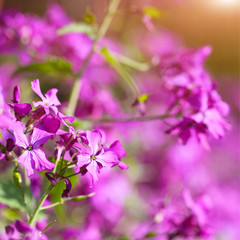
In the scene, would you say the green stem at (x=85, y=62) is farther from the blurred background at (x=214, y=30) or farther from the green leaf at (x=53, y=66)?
the blurred background at (x=214, y=30)

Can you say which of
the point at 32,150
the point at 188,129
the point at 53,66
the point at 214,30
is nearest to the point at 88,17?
the point at 53,66

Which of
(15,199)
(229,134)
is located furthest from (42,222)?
(229,134)

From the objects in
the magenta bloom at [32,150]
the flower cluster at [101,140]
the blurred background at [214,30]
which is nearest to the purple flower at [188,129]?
the flower cluster at [101,140]

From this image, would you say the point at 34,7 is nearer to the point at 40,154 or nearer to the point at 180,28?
the point at 180,28

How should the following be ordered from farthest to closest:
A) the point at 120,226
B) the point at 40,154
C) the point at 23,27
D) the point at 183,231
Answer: the point at 120,226
the point at 23,27
the point at 183,231
the point at 40,154

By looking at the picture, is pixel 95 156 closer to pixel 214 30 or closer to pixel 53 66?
pixel 53 66

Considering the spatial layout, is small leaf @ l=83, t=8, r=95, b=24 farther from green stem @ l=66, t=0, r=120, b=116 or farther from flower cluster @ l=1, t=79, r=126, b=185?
flower cluster @ l=1, t=79, r=126, b=185

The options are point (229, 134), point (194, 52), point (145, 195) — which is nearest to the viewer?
point (194, 52)
